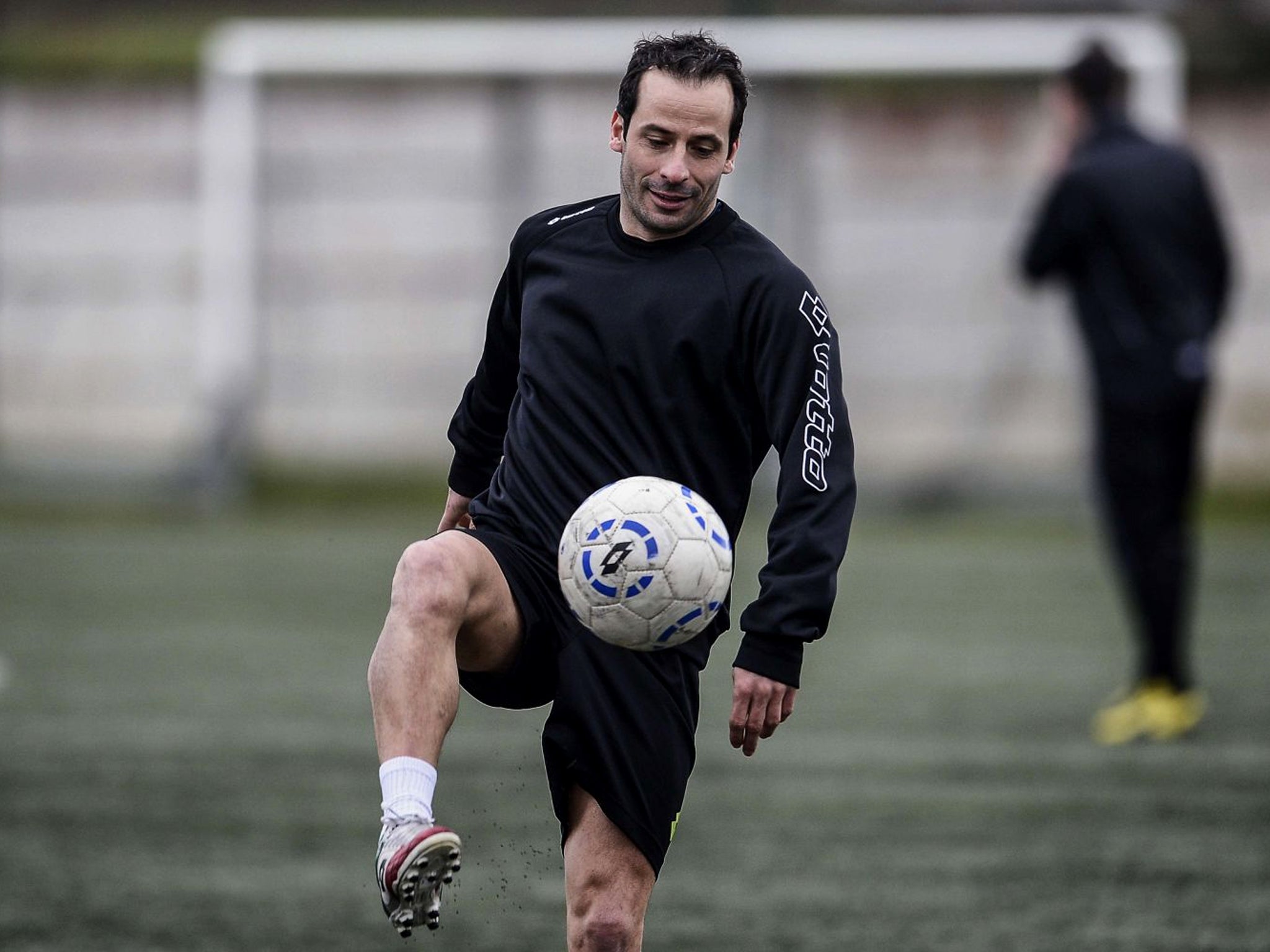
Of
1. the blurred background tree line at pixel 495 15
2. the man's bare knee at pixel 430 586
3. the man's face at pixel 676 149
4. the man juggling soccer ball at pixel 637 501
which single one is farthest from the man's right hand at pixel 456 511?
the blurred background tree line at pixel 495 15

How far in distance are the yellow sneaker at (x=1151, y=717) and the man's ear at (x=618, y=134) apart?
440 cm

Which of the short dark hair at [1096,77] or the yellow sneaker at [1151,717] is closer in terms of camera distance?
the yellow sneaker at [1151,717]

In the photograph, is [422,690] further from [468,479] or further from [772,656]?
[468,479]

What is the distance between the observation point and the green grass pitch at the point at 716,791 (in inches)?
212

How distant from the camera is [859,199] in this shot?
690 inches

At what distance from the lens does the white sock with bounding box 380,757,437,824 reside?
3.63 meters

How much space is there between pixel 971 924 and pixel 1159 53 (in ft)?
40.0

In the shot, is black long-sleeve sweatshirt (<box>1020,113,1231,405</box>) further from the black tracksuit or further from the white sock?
the white sock

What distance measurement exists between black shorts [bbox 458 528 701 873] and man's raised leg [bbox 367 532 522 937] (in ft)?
0.47

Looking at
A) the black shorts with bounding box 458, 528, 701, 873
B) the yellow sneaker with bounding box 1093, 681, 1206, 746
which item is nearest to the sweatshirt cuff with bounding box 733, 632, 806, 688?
the black shorts with bounding box 458, 528, 701, 873

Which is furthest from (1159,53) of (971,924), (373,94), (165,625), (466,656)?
(466,656)

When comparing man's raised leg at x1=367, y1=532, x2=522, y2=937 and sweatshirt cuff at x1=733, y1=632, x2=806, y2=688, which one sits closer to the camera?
man's raised leg at x1=367, y1=532, x2=522, y2=937

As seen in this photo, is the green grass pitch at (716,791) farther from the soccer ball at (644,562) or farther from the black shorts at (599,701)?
the soccer ball at (644,562)

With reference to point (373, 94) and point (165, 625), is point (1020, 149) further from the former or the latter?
point (165, 625)
